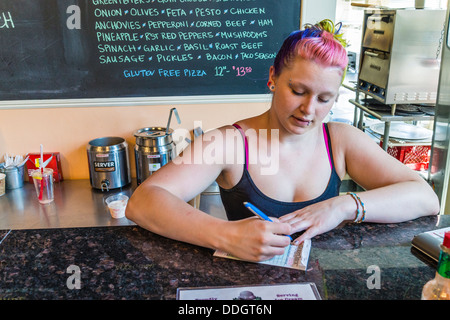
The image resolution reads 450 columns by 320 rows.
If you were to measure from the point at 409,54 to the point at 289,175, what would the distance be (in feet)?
6.26

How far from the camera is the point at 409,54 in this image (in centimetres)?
285

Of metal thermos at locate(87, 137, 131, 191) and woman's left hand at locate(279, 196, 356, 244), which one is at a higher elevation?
woman's left hand at locate(279, 196, 356, 244)

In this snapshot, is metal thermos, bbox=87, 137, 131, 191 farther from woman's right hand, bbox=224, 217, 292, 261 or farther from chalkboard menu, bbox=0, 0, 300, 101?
woman's right hand, bbox=224, 217, 292, 261

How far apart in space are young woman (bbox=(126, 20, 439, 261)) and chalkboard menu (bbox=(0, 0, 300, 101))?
1155 mm

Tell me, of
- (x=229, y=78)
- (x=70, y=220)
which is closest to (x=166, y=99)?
(x=229, y=78)

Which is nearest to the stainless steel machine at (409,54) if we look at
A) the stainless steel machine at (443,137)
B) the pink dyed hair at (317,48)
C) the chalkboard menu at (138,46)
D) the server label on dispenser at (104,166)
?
the stainless steel machine at (443,137)

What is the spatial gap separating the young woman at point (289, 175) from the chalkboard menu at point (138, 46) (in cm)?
116

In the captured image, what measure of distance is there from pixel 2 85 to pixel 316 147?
2072 mm

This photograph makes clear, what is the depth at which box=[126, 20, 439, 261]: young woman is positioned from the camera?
1.01m

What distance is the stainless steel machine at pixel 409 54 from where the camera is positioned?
279 cm

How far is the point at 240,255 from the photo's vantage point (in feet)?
3.02

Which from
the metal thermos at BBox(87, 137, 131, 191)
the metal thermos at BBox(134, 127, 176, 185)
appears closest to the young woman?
the metal thermos at BBox(134, 127, 176, 185)

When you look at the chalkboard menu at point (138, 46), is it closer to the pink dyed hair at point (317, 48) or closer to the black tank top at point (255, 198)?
the black tank top at point (255, 198)

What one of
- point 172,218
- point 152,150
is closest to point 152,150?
point 152,150
